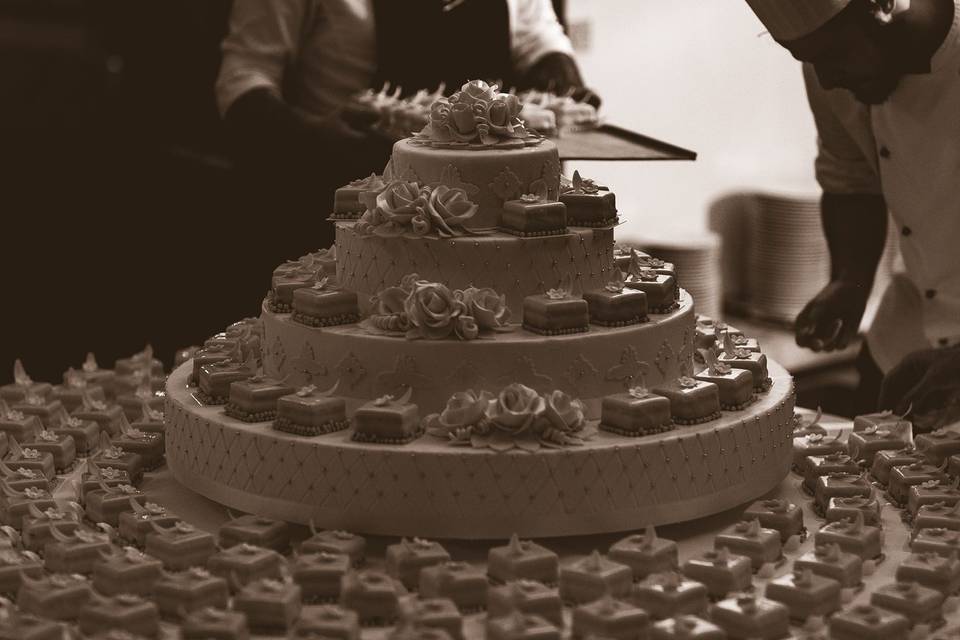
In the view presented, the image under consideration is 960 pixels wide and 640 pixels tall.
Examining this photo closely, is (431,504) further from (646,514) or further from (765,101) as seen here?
(765,101)

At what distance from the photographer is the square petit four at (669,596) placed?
3.04m

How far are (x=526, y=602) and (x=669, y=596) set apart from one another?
30 cm

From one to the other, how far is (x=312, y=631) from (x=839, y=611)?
1.15 metres

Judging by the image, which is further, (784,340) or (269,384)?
(784,340)

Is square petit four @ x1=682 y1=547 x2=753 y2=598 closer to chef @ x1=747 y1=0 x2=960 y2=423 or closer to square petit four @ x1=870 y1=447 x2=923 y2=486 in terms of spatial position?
square petit four @ x1=870 y1=447 x2=923 y2=486

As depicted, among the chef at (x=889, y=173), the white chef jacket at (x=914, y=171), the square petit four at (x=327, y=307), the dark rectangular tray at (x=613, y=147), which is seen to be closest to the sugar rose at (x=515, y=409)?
the square petit four at (x=327, y=307)

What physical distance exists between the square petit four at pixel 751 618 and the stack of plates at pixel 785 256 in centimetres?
664

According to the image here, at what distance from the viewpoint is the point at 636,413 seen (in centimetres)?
348

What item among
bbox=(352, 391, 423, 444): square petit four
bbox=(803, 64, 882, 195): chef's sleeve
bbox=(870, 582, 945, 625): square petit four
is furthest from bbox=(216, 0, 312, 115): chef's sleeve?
bbox=(870, 582, 945, 625): square petit four

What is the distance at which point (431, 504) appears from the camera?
3395mm

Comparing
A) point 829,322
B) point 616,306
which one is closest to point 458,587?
point 616,306

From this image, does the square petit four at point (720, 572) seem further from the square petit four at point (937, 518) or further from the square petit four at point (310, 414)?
the square petit four at point (310, 414)

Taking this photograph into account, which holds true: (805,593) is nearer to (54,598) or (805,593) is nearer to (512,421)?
(512,421)

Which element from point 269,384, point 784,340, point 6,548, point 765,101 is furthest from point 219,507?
point 765,101
